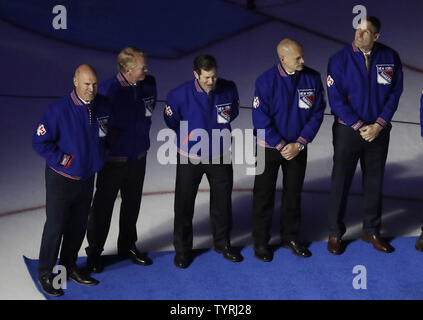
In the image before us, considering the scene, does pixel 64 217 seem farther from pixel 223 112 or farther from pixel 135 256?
pixel 223 112

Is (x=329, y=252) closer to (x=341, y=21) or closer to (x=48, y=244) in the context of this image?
(x=48, y=244)

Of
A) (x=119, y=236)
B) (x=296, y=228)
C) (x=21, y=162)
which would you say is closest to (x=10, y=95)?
(x=21, y=162)

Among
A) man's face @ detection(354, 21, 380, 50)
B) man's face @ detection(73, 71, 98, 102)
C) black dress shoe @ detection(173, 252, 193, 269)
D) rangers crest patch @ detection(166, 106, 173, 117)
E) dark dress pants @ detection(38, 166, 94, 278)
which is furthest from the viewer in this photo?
black dress shoe @ detection(173, 252, 193, 269)

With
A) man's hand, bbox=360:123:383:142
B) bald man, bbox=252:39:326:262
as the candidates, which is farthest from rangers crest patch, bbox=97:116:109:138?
man's hand, bbox=360:123:383:142

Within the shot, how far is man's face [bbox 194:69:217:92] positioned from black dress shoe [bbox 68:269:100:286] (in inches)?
62.8

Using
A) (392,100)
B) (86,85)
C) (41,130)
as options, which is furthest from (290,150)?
(41,130)

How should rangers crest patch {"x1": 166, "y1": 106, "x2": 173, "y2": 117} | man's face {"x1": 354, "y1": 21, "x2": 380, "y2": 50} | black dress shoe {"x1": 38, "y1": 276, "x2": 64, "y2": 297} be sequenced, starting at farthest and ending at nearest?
1. man's face {"x1": 354, "y1": 21, "x2": 380, "y2": 50}
2. rangers crest patch {"x1": 166, "y1": 106, "x2": 173, "y2": 117}
3. black dress shoe {"x1": 38, "y1": 276, "x2": 64, "y2": 297}

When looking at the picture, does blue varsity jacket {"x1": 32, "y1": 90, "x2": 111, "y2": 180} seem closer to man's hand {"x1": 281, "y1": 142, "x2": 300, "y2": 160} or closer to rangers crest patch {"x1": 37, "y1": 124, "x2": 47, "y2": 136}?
rangers crest patch {"x1": 37, "y1": 124, "x2": 47, "y2": 136}

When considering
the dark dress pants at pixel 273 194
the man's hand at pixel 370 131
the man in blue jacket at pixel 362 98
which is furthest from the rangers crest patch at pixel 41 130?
the man's hand at pixel 370 131

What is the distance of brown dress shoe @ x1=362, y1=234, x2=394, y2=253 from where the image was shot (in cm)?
570

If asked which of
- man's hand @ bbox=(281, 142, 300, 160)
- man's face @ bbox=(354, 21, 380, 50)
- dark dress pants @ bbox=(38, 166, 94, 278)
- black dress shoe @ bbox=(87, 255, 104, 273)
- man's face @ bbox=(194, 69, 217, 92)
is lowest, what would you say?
black dress shoe @ bbox=(87, 255, 104, 273)
